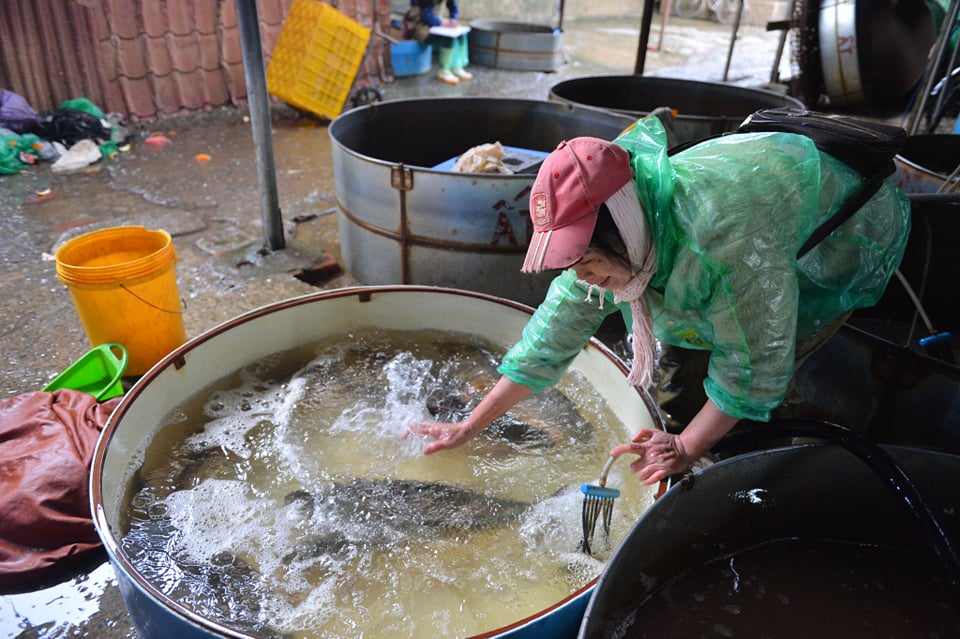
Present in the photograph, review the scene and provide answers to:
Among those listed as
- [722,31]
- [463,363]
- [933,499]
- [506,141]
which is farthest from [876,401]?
[722,31]

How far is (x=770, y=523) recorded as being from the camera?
162 cm

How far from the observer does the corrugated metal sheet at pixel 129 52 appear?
570cm

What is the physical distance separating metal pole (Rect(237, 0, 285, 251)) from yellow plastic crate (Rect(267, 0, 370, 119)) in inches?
118

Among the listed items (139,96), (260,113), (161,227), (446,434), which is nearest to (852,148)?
(446,434)

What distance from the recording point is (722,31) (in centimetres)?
A: 1444

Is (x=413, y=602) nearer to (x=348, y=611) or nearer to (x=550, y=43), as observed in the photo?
(x=348, y=611)

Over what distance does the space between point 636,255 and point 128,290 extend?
228 cm

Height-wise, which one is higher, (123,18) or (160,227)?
(123,18)

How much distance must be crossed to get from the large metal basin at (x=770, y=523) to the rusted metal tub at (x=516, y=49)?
9134 mm

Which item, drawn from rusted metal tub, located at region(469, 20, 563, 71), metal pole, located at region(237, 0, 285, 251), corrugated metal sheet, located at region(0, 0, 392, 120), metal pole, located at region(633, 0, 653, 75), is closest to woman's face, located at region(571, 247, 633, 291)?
metal pole, located at region(237, 0, 285, 251)

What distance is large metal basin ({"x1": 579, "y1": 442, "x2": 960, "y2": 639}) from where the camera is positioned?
139 cm

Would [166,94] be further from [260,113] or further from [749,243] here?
[749,243]

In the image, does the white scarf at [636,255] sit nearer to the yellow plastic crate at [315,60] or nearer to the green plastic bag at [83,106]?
the yellow plastic crate at [315,60]

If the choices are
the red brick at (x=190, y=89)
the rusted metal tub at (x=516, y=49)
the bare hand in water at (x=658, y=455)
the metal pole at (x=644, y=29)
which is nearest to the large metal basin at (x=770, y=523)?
the bare hand in water at (x=658, y=455)
